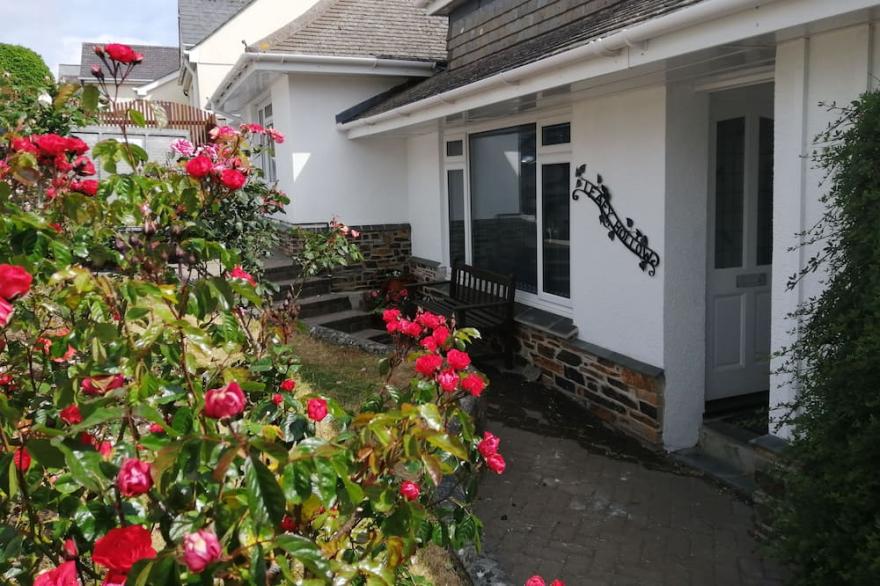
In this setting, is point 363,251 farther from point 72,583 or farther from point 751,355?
point 72,583

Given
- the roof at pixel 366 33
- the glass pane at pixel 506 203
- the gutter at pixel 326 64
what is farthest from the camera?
the roof at pixel 366 33

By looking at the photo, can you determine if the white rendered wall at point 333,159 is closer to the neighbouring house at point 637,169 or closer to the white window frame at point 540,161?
the neighbouring house at point 637,169

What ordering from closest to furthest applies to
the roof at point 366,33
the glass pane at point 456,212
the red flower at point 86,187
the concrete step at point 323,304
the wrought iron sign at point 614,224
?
the red flower at point 86,187, the wrought iron sign at point 614,224, the glass pane at point 456,212, the concrete step at point 323,304, the roof at point 366,33

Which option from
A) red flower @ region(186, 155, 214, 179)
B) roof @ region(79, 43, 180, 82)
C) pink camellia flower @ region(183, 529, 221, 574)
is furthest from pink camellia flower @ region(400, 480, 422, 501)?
roof @ region(79, 43, 180, 82)

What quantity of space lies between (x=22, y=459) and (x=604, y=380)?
218 inches

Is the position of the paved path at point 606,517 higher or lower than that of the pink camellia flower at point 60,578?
lower

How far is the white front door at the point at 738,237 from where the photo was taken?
241 inches

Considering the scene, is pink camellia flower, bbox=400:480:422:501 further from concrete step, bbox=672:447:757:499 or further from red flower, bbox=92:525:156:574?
concrete step, bbox=672:447:757:499

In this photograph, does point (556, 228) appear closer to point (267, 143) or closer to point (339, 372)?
point (339, 372)

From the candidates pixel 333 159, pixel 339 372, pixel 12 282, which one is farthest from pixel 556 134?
pixel 12 282

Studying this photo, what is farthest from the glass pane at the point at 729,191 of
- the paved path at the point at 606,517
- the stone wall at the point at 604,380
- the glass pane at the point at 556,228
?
the paved path at the point at 606,517

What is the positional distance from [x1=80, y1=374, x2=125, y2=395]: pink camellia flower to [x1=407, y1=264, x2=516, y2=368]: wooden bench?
17.0ft

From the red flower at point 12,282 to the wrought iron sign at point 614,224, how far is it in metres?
5.11

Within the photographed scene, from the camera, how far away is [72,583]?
150 centimetres
